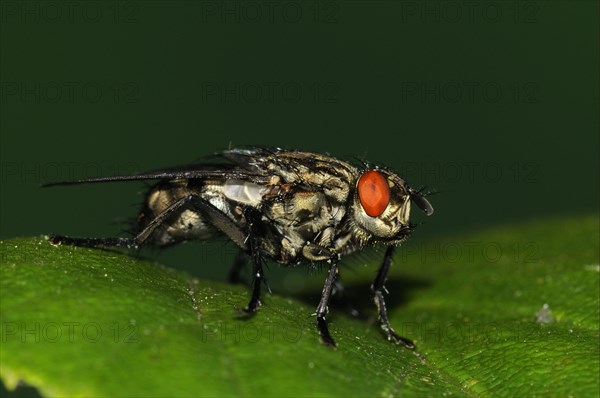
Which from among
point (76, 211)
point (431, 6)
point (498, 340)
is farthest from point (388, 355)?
point (431, 6)

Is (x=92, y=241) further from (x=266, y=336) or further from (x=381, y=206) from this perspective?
(x=381, y=206)

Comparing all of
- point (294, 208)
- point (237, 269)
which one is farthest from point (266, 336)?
point (237, 269)

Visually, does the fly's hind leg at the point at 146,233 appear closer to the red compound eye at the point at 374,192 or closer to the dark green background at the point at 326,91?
the red compound eye at the point at 374,192

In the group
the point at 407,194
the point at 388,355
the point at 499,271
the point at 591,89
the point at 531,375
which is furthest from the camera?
the point at 591,89

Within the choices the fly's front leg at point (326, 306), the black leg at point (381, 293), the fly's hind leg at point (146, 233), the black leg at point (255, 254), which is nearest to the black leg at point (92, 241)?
the fly's hind leg at point (146, 233)

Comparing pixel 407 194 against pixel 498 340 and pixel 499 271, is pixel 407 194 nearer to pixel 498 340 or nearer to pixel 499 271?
pixel 498 340

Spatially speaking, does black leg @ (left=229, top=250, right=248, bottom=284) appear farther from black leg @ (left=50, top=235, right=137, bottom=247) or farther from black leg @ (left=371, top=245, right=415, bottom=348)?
black leg @ (left=50, top=235, right=137, bottom=247)

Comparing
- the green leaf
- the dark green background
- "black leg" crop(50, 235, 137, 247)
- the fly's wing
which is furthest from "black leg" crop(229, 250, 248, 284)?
the dark green background
